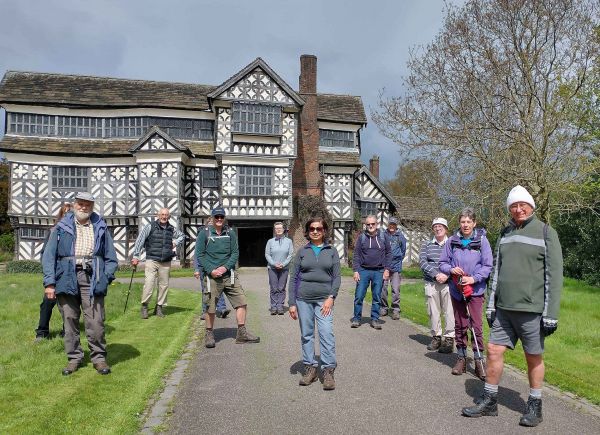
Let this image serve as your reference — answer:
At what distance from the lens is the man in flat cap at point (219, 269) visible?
779 centimetres

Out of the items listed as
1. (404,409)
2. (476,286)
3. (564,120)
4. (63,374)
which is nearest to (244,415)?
(404,409)

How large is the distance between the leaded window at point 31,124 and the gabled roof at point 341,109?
15812 millimetres

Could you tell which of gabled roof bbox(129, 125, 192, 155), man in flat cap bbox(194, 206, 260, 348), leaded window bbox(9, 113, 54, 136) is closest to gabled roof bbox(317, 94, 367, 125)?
gabled roof bbox(129, 125, 192, 155)

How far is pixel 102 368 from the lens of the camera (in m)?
6.11

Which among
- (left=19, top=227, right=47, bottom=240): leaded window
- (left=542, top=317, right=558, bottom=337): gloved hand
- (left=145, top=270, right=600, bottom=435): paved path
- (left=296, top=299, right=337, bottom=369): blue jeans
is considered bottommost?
(left=145, top=270, right=600, bottom=435): paved path

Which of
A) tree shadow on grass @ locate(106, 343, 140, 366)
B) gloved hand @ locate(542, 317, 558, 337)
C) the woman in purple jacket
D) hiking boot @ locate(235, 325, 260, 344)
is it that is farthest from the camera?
hiking boot @ locate(235, 325, 260, 344)

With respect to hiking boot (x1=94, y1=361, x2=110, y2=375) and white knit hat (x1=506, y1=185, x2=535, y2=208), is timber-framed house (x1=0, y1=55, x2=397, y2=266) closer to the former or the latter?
hiking boot (x1=94, y1=361, x2=110, y2=375)

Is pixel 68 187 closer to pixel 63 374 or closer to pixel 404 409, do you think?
pixel 63 374

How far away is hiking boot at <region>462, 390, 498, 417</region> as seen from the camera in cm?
477

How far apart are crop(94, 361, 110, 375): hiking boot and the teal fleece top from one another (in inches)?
179

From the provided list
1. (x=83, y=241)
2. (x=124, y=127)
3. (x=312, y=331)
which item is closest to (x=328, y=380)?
(x=312, y=331)

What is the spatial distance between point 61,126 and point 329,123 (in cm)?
1594

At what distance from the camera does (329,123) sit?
1266 inches

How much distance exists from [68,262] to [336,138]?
2740 cm
